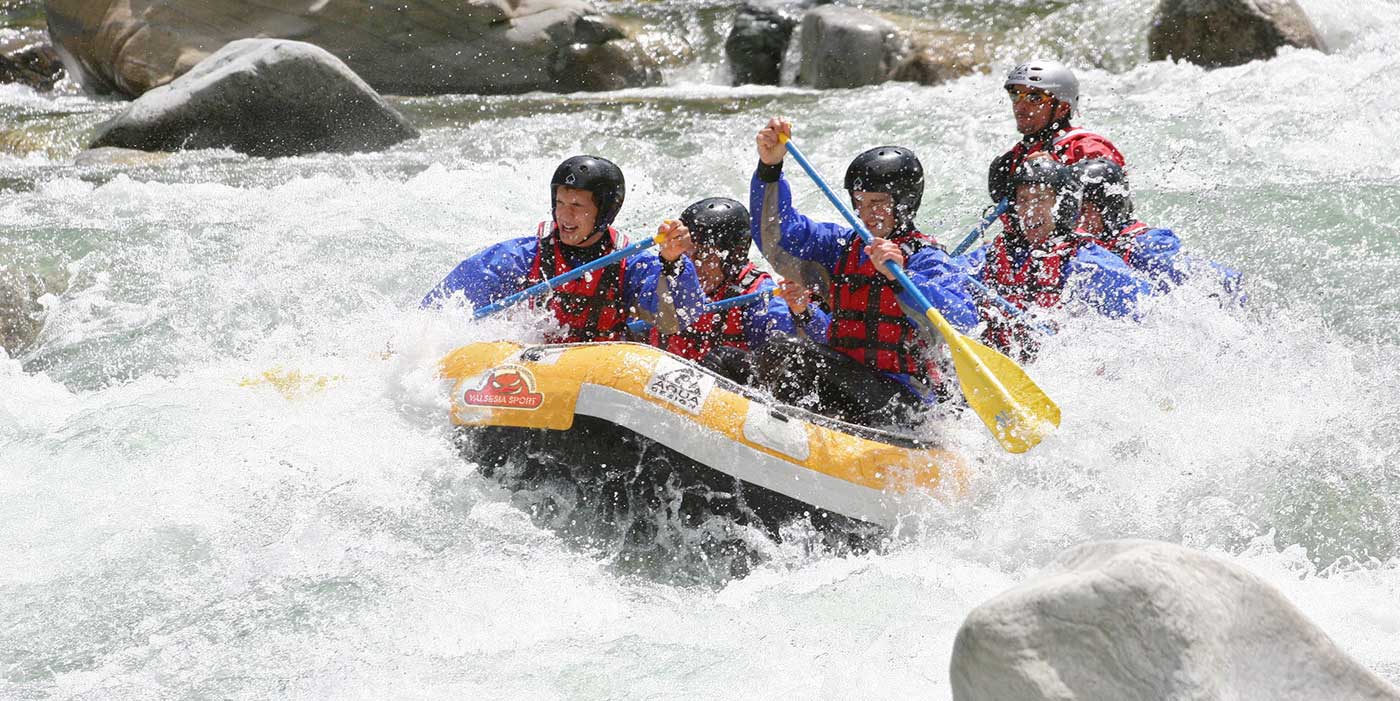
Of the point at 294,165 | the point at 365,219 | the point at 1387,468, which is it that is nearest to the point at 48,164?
the point at 294,165

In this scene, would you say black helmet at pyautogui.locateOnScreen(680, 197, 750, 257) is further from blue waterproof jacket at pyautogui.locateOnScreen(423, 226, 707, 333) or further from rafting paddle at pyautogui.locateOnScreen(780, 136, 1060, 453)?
rafting paddle at pyautogui.locateOnScreen(780, 136, 1060, 453)

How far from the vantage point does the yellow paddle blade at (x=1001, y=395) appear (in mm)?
4078

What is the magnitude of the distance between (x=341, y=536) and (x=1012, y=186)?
308 cm

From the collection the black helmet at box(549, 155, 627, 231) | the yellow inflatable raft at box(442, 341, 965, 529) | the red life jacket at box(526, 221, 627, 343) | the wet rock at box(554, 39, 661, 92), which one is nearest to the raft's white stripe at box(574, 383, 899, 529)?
the yellow inflatable raft at box(442, 341, 965, 529)

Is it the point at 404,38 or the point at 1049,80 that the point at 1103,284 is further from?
the point at 404,38

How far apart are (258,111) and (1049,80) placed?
20.2 feet

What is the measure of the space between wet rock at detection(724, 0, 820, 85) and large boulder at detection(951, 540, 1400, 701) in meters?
10.8

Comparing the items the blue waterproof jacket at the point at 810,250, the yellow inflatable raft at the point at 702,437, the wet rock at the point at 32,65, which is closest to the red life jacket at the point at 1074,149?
the blue waterproof jacket at the point at 810,250

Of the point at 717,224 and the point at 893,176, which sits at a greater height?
the point at 893,176

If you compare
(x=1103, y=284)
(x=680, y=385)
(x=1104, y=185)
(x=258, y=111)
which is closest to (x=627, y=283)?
(x=680, y=385)

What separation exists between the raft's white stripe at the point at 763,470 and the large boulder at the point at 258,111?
6538 mm

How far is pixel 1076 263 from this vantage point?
208 inches

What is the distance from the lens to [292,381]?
533 cm

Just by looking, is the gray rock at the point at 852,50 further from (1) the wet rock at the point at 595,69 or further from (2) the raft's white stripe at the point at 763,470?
(2) the raft's white stripe at the point at 763,470
